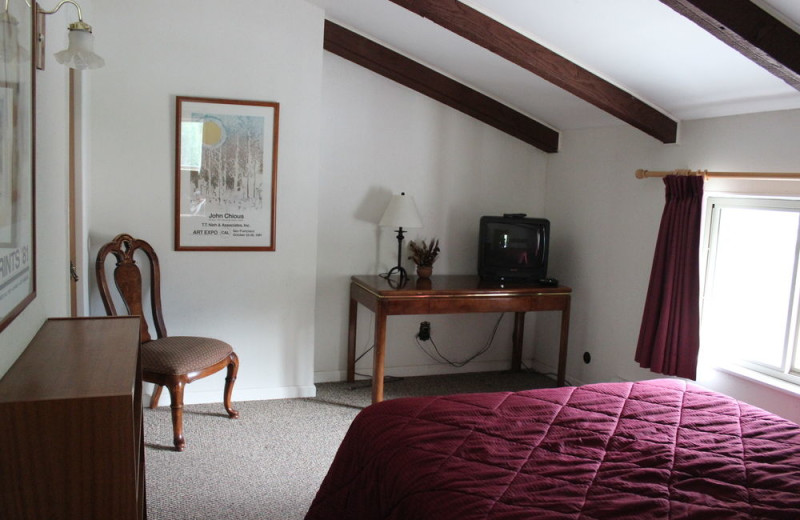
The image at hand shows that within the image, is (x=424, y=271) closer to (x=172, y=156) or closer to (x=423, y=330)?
(x=423, y=330)

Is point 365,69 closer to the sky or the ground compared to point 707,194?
closer to the sky

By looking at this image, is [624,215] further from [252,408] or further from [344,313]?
[252,408]

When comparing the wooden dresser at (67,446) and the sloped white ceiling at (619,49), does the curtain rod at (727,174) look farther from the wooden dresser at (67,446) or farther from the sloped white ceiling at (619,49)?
the wooden dresser at (67,446)

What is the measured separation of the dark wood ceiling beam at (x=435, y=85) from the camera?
4.01 metres

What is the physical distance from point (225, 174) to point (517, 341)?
2418 millimetres

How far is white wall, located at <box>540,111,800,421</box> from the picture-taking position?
3061 mm

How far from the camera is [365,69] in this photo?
4.20 meters

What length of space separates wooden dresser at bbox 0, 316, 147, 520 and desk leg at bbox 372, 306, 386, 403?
2.35 m

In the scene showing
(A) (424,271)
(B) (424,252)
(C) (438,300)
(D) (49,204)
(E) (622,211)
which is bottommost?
(C) (438,300)

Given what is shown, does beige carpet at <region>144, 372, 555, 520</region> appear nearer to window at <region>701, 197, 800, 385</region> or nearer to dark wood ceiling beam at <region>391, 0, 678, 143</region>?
window at <region>701, 197, 800, 385</region>

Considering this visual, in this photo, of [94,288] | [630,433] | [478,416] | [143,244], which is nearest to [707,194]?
[630,433]

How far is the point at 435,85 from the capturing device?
4.24 m

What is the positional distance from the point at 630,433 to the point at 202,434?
2.20 m

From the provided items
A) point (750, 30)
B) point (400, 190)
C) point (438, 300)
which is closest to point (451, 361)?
point (438, 300)
